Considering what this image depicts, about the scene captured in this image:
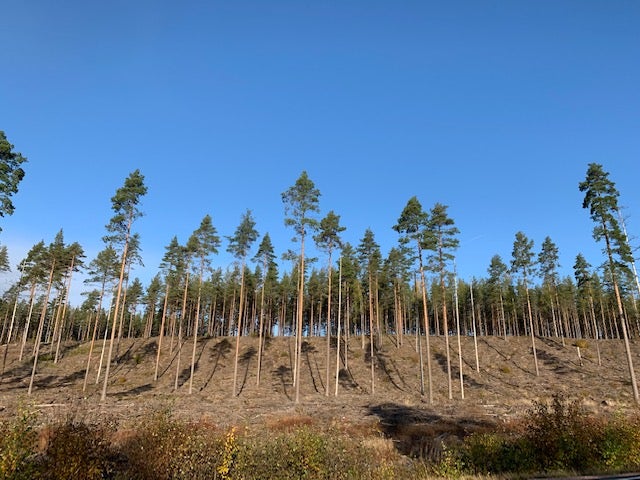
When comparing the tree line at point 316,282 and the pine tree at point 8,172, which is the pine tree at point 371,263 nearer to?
the tree line at point 316,282

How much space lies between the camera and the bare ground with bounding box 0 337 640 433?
2364 cm

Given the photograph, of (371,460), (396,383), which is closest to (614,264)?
(396,383)

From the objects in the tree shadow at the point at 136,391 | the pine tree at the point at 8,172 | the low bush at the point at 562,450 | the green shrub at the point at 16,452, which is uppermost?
the pine tree at the point at 8,172

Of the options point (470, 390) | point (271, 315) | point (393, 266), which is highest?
point (393, 266)

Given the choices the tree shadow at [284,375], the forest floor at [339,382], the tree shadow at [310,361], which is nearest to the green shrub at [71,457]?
the forest floor at [339,382]

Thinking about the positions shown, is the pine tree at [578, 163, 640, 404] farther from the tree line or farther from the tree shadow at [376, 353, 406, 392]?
the tree shadow at [376, 353, 406, 392]

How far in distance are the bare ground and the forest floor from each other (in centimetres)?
12

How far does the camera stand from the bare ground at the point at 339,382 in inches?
931

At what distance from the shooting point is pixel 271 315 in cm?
7531

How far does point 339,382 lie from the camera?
43281mm

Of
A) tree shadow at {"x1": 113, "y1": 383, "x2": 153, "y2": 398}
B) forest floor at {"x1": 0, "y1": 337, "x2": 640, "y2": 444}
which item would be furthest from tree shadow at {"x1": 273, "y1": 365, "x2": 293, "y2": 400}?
tree shadow at {"x1": 113, "y1": 383, "x2": 153, "y2": 398}

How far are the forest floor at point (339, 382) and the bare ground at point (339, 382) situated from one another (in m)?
0.12

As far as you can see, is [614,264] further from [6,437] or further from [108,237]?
[108,237]

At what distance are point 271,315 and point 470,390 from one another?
4399 cm
